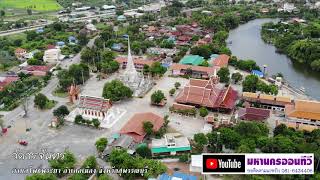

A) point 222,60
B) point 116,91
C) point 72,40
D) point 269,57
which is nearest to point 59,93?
point 116,91

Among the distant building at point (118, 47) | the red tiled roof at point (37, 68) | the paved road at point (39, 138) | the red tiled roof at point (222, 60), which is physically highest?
the distant building at point (118, 47)

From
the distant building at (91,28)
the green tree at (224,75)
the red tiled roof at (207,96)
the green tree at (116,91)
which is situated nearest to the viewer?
the red tiled roof at (207,96)

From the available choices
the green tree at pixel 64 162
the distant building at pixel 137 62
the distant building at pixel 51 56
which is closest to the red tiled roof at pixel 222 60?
the distant building at pixel 137 62

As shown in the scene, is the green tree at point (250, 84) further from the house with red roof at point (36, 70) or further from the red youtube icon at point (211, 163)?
the red youtube icon at point (211, 163)

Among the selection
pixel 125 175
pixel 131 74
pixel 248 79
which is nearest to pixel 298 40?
pixel 248 79

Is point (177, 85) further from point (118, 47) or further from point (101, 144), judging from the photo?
point (118, 47)

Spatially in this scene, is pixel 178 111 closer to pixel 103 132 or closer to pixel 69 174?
pixel 103 132

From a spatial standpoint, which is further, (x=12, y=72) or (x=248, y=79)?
(x=12, y=72)
